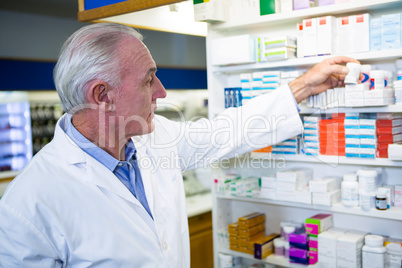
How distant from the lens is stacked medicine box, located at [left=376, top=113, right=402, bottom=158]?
203 cm

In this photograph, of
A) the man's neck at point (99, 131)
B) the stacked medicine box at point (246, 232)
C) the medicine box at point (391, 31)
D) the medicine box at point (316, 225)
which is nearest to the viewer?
the man's neck at point (99, 131)

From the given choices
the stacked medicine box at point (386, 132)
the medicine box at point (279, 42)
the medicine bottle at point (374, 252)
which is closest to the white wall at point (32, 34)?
the medicine box at point (279, 42)

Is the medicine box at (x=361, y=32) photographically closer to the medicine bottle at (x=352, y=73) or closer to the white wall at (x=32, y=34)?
the medicine bottle at (x=352, y=73)

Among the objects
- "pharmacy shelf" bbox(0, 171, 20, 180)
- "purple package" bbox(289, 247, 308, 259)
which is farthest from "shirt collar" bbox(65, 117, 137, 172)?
"pharmacy shelf" bbox(0, 171, 20, 180)

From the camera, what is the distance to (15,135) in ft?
17.1

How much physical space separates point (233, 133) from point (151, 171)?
1.70ft

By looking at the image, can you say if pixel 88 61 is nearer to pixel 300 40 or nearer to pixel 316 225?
pixel 300 40

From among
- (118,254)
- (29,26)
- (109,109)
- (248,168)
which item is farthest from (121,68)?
(29,26)

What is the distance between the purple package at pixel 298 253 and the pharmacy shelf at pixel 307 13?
4.42 feet

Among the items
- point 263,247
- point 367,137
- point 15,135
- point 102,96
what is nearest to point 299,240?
point 263,247

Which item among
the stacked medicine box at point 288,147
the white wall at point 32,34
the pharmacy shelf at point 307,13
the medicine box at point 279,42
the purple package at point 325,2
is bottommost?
the stacked medicine box at point 288,147

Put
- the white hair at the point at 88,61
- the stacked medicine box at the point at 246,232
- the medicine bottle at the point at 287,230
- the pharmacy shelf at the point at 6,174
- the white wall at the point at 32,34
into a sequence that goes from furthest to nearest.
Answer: the pharmacy shelf at the point at 6,174
the white wall at the point at 32,34
the stacked medicine box at the point at 246,232
the medicine bottle at the point at 287,230
the white hair at the point at 88,61

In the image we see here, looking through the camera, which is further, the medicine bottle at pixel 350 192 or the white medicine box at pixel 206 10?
the white medicine box at pixel 206 10

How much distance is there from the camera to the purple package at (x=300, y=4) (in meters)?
2.21
